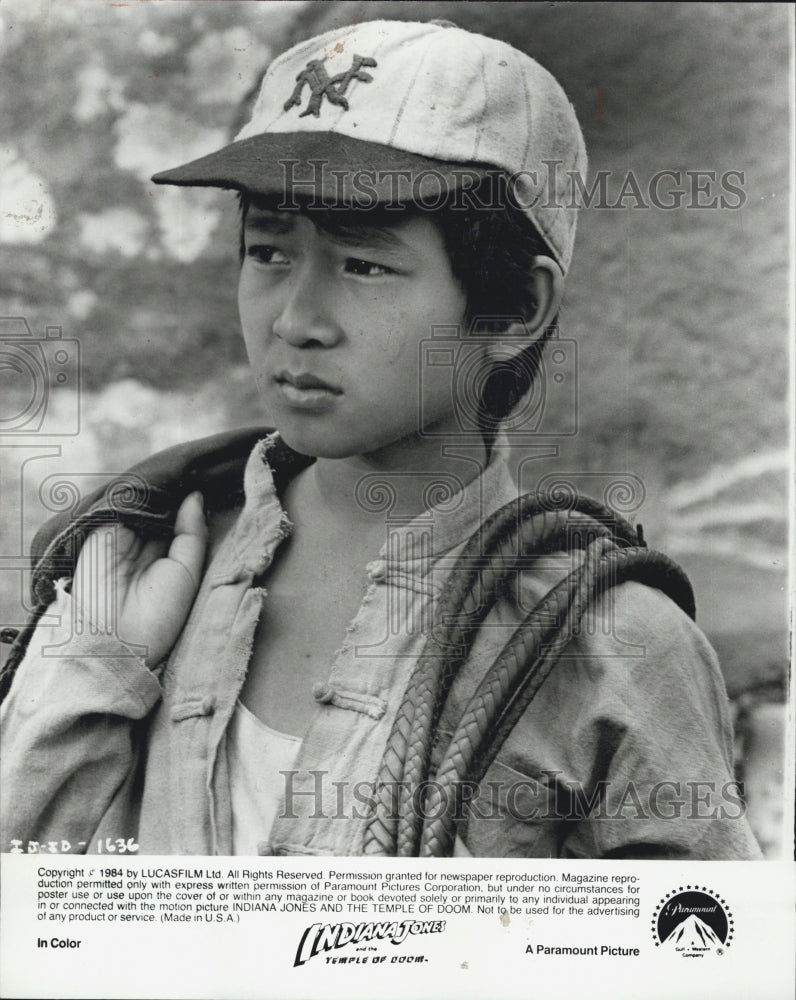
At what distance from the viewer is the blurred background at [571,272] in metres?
2.29

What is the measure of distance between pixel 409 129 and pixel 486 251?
0.83 ft

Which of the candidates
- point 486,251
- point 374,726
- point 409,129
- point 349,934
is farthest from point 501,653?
point 409,129

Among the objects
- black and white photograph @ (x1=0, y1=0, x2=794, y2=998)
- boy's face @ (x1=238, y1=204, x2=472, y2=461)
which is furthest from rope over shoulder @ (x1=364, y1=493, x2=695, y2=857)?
boy's face @ (x1=238, y1=204, x2=472, y2=461)

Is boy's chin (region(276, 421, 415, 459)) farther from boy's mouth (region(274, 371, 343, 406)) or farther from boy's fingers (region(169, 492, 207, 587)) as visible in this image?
boy's fingers (region(169, 492, 207, 587))

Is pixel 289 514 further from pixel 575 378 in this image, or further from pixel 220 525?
pixel 575 378

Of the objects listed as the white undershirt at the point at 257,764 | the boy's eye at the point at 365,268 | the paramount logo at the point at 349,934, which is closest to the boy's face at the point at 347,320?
the boy's eye at the point at 365,268

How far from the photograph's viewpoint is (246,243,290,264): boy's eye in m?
2.19

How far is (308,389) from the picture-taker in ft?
7.13

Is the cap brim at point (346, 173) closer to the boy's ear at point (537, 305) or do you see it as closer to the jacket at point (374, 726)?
the boy's ear at point (537, 305)

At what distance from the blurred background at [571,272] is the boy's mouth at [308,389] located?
8.2 inches

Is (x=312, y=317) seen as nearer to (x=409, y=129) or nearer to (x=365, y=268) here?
(x=365, y=268)

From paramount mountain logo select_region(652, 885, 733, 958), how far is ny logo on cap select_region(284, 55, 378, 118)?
61.8 inches

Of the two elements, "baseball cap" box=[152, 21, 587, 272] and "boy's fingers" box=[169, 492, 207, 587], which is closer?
"baseball cap" box=[152, 21, 587, 272]

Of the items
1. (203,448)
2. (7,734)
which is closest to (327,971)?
(7,734)
